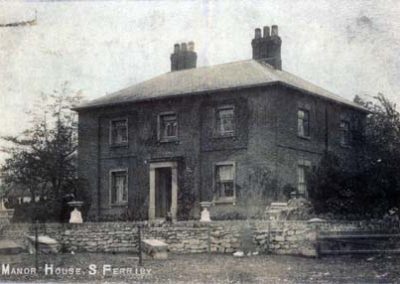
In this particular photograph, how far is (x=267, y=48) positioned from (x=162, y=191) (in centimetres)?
536

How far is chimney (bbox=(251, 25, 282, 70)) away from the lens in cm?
2042

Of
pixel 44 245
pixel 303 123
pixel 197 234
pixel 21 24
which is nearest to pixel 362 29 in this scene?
pixel 197 234

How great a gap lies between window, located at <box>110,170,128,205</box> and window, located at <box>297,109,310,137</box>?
18.6 ft

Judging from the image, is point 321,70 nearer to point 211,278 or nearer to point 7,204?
point 211,278

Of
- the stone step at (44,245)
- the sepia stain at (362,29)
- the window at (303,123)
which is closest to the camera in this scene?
the sepia stain at (362,29)

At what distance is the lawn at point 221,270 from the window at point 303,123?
6.64 metres

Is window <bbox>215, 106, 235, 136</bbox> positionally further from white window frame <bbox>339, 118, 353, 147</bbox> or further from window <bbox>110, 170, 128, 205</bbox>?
window <bbox>110, 170, 128, 205</bbox>

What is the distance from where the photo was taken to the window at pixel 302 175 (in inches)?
776

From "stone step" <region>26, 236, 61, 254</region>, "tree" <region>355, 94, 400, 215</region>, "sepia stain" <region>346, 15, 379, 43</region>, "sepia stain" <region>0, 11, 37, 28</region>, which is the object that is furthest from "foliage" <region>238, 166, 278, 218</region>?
"sepia stain" <region>0, 11, 37, 28</region>

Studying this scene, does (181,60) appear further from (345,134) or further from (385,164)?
(385,164)

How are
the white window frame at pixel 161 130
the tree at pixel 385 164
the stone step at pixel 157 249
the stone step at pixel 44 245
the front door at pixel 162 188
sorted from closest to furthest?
the stone step at pixel 157 249
the tree at pixel 385 164
the stone step at pixel 44 245
the front door at pixel 162 188
the white window frame at pixel 161 130

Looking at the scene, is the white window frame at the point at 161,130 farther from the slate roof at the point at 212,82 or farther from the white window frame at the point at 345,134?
the white window frame at the point at 345,134

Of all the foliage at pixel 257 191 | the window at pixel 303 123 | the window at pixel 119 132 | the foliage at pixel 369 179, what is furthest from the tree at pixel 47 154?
the foliage at pixel 369 179

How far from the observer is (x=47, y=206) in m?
19.8
